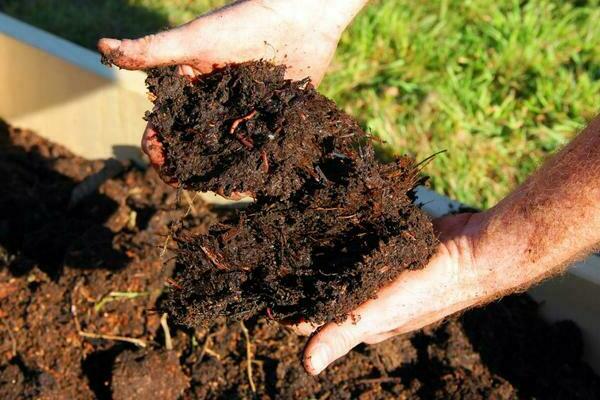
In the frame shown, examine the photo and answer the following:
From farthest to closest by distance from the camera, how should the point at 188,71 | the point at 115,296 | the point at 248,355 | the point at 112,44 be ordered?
the point at 115,296 < the point at 248,355 < the point at 188,71 < the point at 112,44

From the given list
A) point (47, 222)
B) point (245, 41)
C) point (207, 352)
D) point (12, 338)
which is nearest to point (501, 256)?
point (245, 41)

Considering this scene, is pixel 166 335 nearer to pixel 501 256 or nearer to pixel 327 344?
pixel 327 344

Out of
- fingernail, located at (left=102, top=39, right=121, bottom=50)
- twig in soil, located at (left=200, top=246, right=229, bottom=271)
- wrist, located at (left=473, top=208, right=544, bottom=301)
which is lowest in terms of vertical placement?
twig in soil, located at (left=200, top=246, right=229, bottom=271)

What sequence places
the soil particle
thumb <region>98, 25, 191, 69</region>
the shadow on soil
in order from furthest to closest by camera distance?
the shadow on soil
the soil particle
thumb <region>98, 25, 191, 69</region>

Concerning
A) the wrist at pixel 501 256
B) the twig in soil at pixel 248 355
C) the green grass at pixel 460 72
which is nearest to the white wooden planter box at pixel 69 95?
the green grass at pixel 460 72

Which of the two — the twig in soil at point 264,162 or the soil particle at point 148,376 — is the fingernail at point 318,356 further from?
the soil particle at point 148,376

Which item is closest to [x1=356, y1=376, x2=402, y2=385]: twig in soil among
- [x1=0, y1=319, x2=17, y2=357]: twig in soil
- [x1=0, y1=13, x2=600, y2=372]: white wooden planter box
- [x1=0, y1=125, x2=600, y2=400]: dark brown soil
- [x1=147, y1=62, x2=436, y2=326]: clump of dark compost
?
[x1=0, y1=125, x2=600, y2=400]: dark brown soil

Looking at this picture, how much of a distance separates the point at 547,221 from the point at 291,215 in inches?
29.4

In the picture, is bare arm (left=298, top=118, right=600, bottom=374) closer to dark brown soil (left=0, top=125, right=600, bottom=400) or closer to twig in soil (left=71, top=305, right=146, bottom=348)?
dark brown soil (left=0, top=125, right=600, bottom=400)

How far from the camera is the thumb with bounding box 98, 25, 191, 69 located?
2.32 meters

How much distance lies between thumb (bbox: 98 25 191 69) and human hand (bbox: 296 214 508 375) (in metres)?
0.96

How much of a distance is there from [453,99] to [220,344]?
200 centimetres

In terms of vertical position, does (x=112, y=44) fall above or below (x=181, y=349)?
above

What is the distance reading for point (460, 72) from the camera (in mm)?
4242
